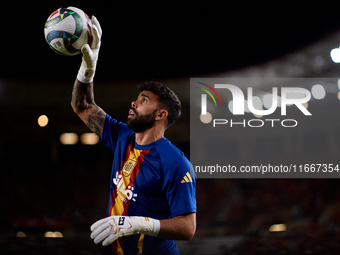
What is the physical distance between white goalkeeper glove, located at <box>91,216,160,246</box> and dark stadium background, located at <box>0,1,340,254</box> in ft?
19.9

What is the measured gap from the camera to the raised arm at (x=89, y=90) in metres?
3.26

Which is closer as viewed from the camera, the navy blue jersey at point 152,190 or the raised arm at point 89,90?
the navy blue jersey at point 152,190

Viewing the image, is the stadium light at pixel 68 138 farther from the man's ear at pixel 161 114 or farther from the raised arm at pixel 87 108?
the man's ear at pixel 161 114

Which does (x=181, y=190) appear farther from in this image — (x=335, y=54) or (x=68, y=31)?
(x=335, y=54)

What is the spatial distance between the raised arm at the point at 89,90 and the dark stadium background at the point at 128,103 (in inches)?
184

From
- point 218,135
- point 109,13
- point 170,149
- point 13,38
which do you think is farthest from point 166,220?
point 218,135

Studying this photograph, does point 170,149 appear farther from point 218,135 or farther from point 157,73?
point 218,135

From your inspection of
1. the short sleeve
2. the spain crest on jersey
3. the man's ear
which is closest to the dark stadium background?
the man's ear

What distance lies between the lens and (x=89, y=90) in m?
3.37

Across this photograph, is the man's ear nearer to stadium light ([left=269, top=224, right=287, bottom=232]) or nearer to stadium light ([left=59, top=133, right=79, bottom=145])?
stadium light ([left=269, top=224, right=287, bottom=232])

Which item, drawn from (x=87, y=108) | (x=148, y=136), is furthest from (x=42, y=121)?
(x=148, y=136)

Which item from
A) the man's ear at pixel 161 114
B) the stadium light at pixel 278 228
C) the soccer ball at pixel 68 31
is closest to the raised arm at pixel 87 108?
the soccer ball at pixel 68 31

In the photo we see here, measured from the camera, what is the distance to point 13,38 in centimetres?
861

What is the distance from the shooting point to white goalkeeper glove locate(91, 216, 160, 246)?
8.20 feet
